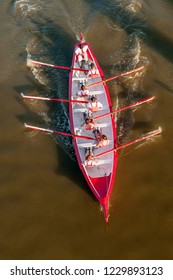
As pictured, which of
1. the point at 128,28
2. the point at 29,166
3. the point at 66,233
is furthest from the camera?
the point at 128,28

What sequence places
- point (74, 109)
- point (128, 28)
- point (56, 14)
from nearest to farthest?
point (74, 109) < point (128, 28) < point (56, 14)

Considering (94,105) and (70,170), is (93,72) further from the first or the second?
(70,170)

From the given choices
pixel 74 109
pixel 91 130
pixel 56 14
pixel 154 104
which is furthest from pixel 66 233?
pixel 56 14

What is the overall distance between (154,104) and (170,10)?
914cm

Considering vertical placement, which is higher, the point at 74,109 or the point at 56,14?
the point at 56,14

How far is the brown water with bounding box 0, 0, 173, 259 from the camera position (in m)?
12.1

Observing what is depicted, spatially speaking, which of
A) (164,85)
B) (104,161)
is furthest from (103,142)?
(164,85)

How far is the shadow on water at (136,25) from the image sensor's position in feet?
64.4

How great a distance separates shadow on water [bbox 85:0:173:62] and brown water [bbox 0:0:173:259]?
2.5 inches

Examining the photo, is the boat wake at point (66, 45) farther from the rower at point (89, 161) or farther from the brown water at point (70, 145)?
the rower at point (89, 161)

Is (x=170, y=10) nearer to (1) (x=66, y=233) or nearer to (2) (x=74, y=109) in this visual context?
(2) (x=74, y=109)
